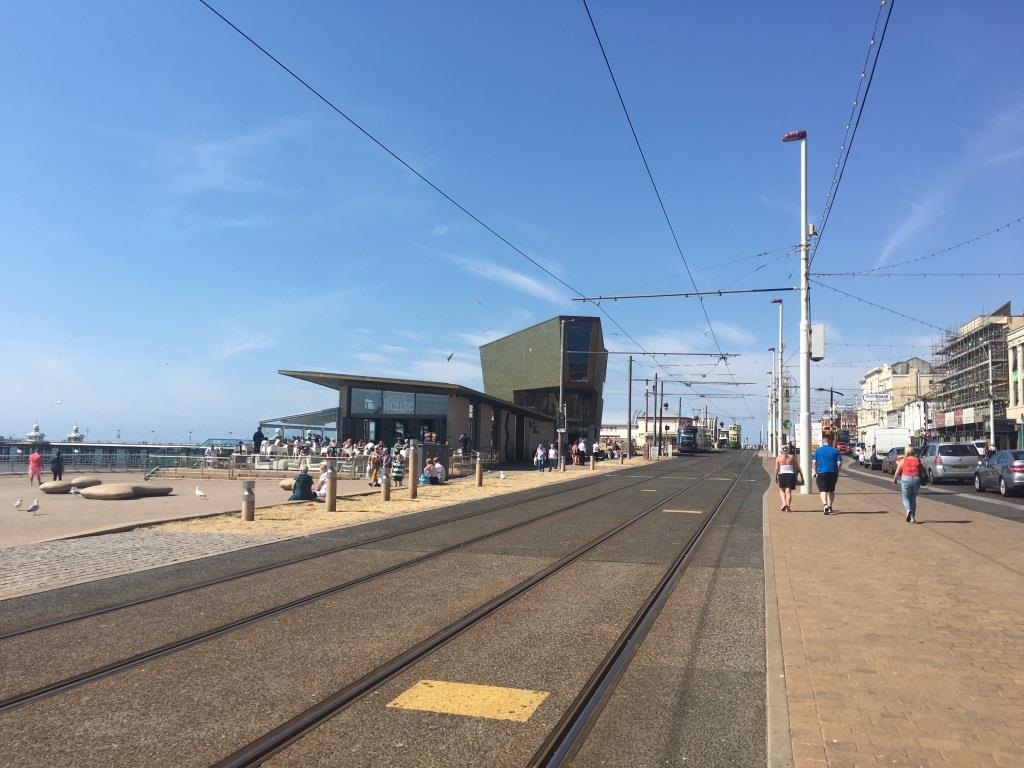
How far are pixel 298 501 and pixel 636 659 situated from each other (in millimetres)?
16039

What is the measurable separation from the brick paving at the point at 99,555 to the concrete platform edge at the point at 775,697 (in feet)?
25.2

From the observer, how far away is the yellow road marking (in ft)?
16.1

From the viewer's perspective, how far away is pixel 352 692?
5.25 metres

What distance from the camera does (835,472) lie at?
17.3 metres

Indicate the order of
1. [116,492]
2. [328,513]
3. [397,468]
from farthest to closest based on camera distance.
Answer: [397,468]
[116,492]
[328,513]

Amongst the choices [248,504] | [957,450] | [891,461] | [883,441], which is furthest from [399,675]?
[883,441]

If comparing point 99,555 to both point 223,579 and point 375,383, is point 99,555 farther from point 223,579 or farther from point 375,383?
point 375,383

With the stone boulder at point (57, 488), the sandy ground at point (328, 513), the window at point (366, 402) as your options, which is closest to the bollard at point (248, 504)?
the sandy ground at point (328, 513)

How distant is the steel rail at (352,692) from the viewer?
425 cm

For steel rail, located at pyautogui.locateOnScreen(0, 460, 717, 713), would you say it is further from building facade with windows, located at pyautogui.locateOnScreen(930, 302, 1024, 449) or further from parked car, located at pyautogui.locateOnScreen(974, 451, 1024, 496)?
building facade with windows, located at pyautogui.locateOnScreen(930, 302, 1024, 449)

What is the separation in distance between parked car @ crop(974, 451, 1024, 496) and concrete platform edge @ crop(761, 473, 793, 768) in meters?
19.5

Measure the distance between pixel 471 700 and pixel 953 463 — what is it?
1207 inches

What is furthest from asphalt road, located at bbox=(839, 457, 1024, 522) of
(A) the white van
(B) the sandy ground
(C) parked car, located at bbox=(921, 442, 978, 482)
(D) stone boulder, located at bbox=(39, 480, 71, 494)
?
(D) stone boulder, located at bbox=(39, 480, 71, 494)

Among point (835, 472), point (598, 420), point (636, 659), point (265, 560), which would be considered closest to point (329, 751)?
point (636, 659)
